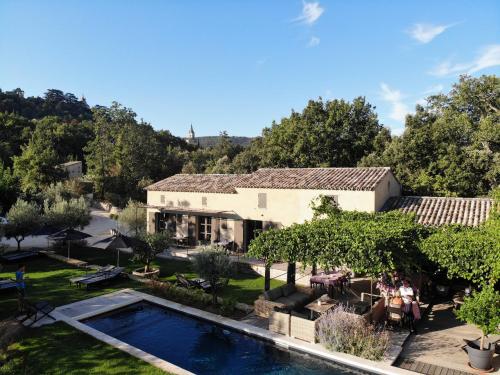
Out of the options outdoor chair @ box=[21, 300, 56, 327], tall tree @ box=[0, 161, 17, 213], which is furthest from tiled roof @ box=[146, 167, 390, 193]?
tall tree @ box=[0, 161, 17, 213]

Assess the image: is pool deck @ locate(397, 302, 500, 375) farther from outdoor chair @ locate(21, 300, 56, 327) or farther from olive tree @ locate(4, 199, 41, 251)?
olive tree @ locate(4, 199, 41, 251)

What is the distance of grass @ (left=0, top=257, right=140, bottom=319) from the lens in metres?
15.8

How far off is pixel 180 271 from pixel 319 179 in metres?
10.6

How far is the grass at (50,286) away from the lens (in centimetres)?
1577

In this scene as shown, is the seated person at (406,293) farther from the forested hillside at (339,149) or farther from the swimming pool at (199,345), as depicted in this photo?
the forested hillside at (339,149)

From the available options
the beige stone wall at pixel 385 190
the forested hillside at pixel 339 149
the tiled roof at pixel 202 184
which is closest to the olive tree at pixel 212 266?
the beige stone wall at pixel 385 190

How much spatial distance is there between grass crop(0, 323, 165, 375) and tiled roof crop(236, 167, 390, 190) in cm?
1494

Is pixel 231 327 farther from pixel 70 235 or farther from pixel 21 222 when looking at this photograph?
pixel 21 222

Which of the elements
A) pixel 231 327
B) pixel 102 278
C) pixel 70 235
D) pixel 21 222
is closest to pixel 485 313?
pixel 231 327

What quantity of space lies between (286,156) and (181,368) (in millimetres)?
32892

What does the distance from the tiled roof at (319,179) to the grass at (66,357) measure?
14.9 m

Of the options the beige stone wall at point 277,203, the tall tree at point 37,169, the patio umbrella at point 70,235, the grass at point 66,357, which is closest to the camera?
the grass at point 66,357

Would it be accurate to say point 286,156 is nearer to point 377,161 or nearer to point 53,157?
point 377,161

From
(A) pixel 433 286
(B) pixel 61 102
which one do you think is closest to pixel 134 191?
(A) pixel 433 286
